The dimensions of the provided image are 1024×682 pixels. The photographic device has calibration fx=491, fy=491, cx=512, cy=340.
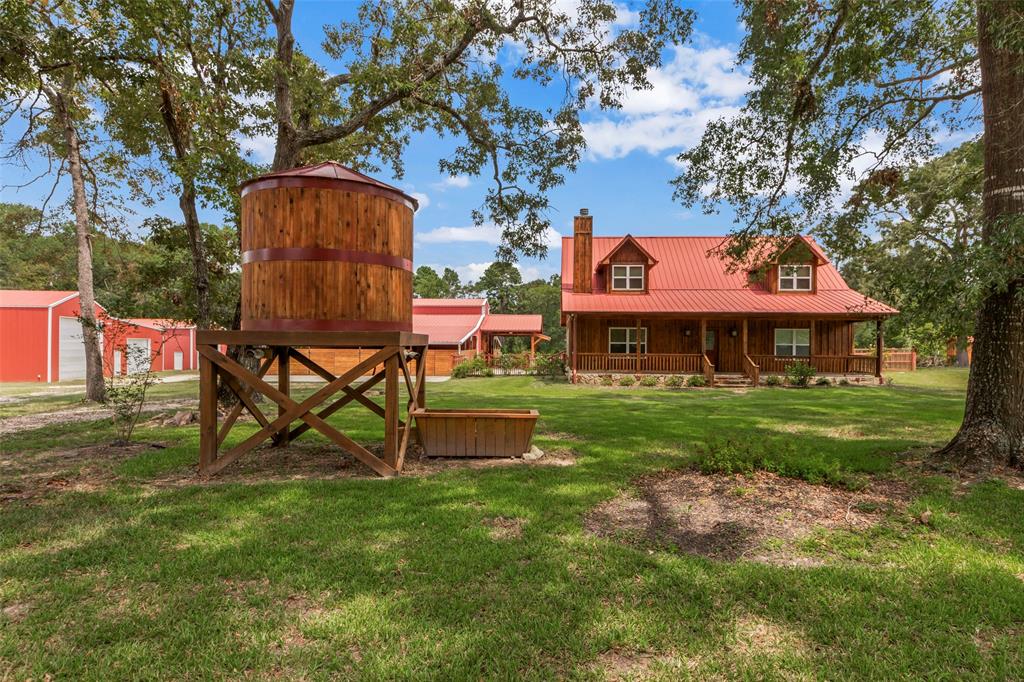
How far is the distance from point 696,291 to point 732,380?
4.92 metres

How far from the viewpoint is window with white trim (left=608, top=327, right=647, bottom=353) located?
22.4 m

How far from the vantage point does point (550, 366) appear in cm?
2436

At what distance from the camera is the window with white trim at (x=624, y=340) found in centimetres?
2239

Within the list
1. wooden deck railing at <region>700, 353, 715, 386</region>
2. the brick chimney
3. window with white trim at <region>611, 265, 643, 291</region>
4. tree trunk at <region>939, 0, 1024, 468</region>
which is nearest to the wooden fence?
wooden deck railing at <region>700, 353, 715, 386</region>

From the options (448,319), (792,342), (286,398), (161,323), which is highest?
(448,319)

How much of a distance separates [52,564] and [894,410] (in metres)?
15.8

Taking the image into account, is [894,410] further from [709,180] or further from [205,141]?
[205,141]

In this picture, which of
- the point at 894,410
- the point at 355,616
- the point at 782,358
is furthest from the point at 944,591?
the point at 782,358

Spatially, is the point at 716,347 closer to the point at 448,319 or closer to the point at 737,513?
the point at 448,319

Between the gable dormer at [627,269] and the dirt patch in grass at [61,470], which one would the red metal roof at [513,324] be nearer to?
the gable dormer at [627,269]

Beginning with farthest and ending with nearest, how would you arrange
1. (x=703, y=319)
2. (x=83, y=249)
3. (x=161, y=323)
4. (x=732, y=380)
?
(x=703, y=319), (x=732, y=380), (x=161, y=323), (x=83, y=249)

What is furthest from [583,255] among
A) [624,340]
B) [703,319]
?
[703,319]

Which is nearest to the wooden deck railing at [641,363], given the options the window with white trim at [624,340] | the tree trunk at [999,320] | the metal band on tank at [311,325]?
the window with white trim at [624,340]

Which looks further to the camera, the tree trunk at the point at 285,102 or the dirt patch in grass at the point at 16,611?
the tree trunk at the point at 285,102
